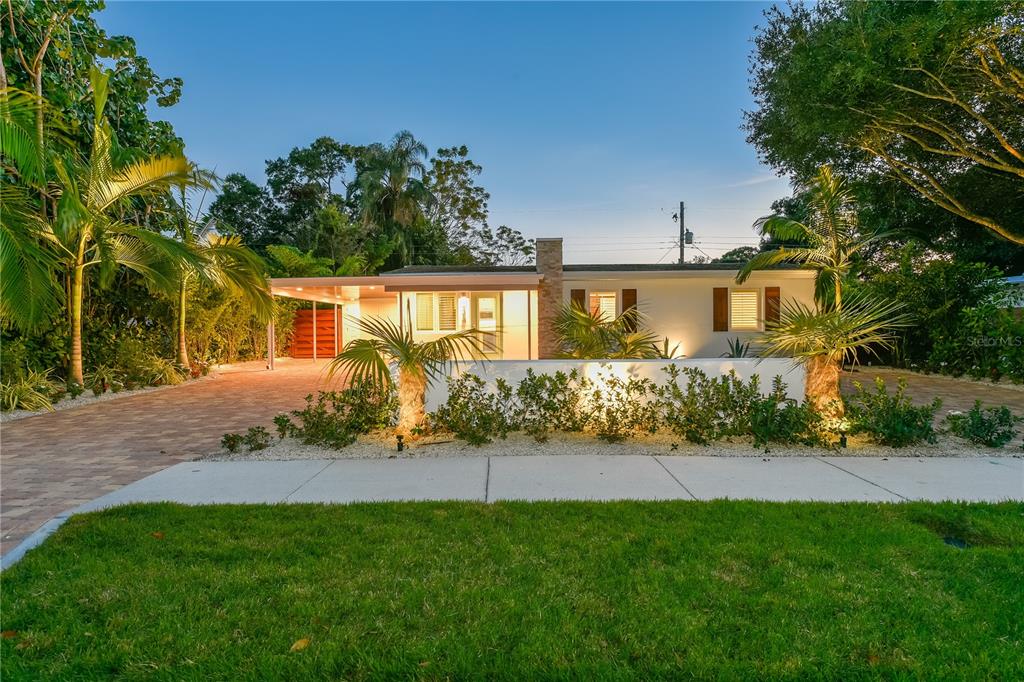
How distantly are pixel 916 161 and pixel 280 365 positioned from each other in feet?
60.3

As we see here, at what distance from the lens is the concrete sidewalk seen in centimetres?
456

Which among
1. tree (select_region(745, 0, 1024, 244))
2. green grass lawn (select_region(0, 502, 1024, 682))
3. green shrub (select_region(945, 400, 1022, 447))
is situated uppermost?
tree (select_region(745, 0, 1024, 244))

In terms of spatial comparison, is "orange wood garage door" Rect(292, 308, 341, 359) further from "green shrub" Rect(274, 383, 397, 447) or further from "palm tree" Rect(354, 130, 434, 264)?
"green shrub" Rect(274, 383, 397, 447)

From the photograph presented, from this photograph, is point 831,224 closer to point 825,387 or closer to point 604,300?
point 604,300

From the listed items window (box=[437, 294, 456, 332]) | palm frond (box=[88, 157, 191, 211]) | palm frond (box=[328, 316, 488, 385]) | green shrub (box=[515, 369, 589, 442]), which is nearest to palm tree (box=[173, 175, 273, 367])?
palm frond (box=[88, 157, 191, 211])

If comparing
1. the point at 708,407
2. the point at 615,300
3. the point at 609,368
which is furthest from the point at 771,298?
the point at 609,368

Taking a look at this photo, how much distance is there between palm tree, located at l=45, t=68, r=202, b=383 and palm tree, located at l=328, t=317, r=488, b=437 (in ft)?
19.5

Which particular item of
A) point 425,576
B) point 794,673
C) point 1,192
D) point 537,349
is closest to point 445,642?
point 425,576

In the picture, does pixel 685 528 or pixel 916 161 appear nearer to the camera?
pixel 685 528

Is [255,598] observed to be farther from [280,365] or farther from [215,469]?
[280,365]

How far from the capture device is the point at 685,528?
3.72m

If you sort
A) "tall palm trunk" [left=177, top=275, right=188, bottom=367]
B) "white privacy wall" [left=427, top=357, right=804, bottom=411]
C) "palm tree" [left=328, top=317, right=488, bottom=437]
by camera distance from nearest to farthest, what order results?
"palm tree" [left=328, top=317, right=488, bottom=437]
"white privacy wall" [left=427, top=357, right=804, bottom=411]
"tall palm trunk" [left=177, top=275, right=188, bottom=367]

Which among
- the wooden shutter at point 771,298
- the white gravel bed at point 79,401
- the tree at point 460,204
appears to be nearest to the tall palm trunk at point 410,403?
the white gravel bed at point 79,401

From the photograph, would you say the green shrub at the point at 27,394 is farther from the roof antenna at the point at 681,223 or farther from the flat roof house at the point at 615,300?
the roof antenna at the point at 681,223
